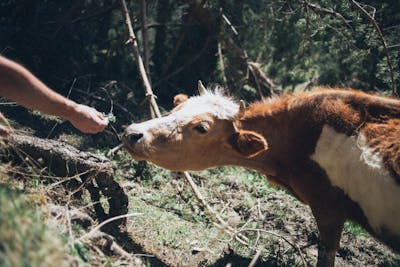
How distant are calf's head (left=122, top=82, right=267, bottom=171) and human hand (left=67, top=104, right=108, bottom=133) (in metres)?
0.57

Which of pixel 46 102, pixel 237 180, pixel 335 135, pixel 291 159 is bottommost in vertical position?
pixel 237 180

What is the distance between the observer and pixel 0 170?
351 centimetres

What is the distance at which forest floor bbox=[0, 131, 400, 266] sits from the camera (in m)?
2.62

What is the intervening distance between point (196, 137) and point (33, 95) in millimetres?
1873

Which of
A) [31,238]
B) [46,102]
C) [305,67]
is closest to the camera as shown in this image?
[31,238]

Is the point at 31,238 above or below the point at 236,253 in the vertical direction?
above

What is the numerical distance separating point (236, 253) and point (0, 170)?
2.74 metres

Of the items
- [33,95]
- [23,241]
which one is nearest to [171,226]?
[33,95]

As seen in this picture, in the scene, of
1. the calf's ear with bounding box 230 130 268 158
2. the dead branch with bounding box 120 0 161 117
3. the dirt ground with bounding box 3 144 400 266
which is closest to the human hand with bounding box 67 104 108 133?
the dirt ground with bounding box 3 144 400 266

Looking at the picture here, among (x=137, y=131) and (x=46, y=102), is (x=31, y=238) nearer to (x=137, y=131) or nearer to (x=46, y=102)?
(x=46, y=102)

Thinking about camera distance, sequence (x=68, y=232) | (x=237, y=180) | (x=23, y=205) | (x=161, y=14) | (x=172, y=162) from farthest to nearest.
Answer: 1. (x=161, y=14)
2. (x=237, y=180)
3. (x=172, y=162)
4. (x=68, y=232)
5. (x=23, y=205)

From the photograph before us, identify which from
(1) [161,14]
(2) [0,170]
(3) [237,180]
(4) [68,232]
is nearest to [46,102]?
(2) [0,170]

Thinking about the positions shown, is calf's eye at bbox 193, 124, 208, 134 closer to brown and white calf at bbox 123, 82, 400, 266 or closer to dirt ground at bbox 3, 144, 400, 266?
brown and white calf at bbox 123, 82, 400, 266

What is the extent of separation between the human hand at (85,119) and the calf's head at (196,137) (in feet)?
1.88
